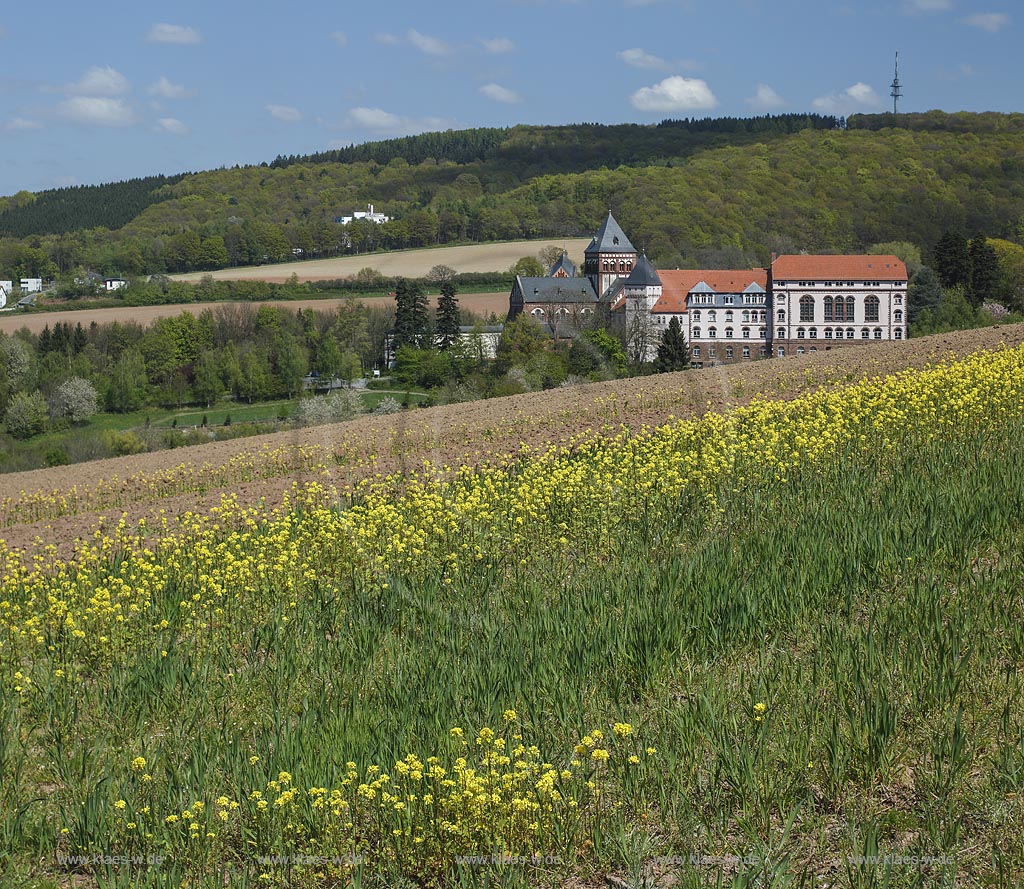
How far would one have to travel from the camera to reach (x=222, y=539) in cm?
1331

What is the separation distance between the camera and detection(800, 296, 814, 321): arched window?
382 feet

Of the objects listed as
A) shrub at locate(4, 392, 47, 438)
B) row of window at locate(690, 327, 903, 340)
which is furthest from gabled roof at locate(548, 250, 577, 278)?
shrub at locate(4, 392, 47, 438)

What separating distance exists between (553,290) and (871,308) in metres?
44.4

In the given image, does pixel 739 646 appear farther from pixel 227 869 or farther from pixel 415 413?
pixel 415 413

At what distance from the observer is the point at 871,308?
114 metres

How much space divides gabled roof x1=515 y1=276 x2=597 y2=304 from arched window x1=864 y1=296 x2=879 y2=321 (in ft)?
134

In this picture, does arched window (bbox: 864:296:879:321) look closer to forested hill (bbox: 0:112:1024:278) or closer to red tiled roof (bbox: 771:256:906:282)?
red tiled roof (bbox: 771:256:906:282)

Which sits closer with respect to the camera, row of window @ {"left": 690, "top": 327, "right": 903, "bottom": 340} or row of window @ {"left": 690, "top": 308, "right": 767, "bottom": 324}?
row of window @ {"left": 690, "top": 327, "right": 903, "bottom": 340}

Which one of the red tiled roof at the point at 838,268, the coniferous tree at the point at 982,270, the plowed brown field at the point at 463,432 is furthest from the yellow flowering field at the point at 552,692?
the red tiled roof at the point at 838,268

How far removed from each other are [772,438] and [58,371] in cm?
9704

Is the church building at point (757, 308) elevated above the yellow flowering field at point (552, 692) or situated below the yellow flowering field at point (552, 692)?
above

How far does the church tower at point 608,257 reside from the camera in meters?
152

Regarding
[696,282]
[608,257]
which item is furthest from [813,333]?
[608,257]

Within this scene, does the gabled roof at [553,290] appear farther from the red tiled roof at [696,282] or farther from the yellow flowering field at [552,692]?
the yellow flowering field at [552,692]
